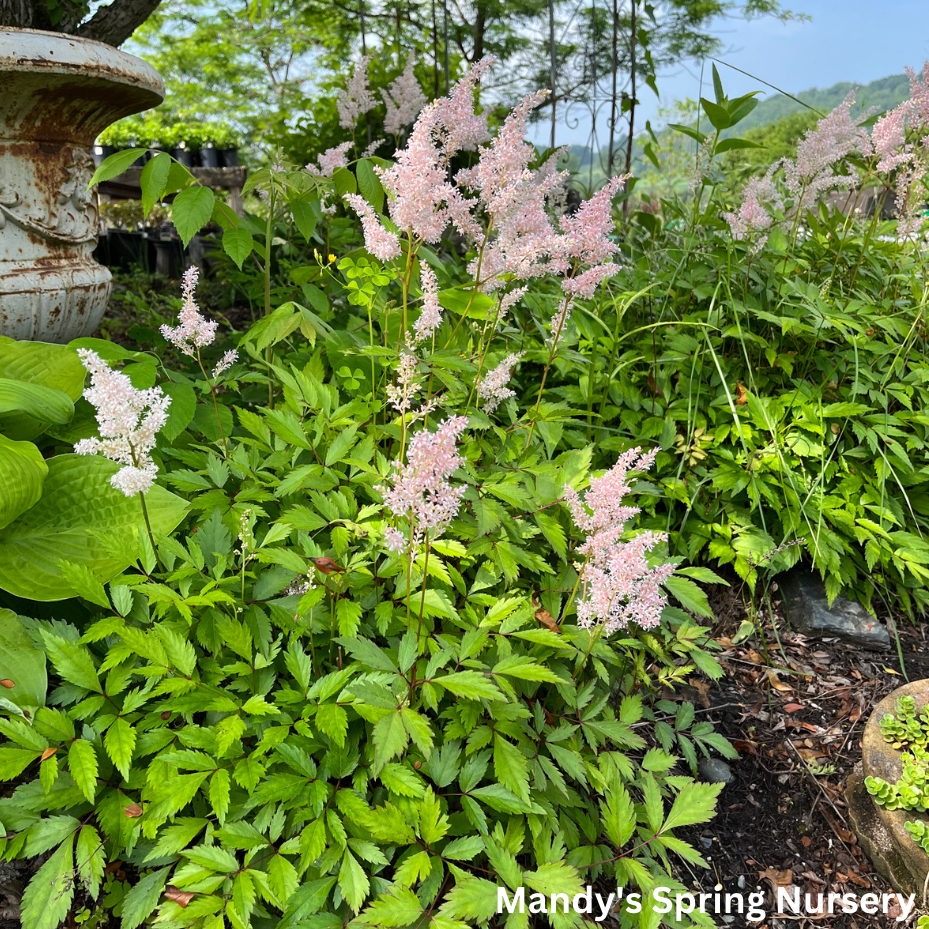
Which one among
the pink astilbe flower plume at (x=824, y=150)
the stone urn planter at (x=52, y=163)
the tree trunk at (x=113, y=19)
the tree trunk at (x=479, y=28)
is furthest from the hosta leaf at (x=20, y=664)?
the tree trunk at (x=479, y=28)

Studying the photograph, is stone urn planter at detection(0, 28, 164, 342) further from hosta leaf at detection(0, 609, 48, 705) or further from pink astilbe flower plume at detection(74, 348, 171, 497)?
pink astilbe flower plume at detection(74, 348, 171, 497)

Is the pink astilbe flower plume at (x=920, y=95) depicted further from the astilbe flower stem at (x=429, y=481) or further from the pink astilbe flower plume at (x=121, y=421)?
the pink astilbe flower plume at (x=121, y=421)

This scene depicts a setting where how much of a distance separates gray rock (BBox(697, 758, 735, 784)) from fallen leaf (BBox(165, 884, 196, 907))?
5.17 ft

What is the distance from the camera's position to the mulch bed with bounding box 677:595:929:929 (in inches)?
71.9

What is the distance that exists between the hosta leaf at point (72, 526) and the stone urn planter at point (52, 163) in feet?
4.15

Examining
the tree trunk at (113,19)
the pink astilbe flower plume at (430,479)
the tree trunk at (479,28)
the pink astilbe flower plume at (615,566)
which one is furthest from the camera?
the tree trunk at (479,28)

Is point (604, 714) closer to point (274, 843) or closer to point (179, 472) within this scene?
point (274, 843)

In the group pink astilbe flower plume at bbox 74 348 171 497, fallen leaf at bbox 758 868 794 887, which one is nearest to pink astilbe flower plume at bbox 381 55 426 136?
pink astilbe flower plume at bbox 74 348 171 497

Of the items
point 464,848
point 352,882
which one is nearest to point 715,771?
point 464,848

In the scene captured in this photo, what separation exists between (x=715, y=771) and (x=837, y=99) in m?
36.7

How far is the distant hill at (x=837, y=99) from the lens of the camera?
318 cm

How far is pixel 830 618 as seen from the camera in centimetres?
254

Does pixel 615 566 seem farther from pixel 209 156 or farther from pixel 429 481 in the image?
pixel 209 156

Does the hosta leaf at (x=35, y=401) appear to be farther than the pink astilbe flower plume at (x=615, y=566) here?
Yes
